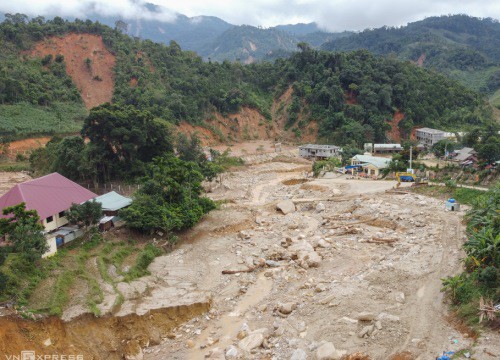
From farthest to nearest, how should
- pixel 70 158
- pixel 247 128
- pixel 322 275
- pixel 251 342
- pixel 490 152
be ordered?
1. pixel 247 128
2. pixel 70 158
3. pixel 490 152
4. pixel 322 275
5. pixel 251 342

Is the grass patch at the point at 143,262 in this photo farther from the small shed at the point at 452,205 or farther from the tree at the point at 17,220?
the small shed at the point at 452,205

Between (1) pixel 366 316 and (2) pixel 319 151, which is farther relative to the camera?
(2) pixel 319 151

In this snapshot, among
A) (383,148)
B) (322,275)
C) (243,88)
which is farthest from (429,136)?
(322,275)

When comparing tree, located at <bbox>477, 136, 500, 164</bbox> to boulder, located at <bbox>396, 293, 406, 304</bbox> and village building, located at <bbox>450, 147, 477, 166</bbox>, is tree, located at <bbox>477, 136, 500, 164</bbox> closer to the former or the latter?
village building, located at <bbox>450, 147, 477, 166</bbox>

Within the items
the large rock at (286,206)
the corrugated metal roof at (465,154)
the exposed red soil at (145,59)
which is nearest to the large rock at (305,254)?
the large rock at (286,206)

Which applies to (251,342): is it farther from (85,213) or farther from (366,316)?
(85,213)

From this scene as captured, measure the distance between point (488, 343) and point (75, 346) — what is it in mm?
14582

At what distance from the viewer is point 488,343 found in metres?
13.1

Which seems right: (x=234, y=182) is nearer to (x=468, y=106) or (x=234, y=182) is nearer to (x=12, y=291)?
(x=12, y=291)

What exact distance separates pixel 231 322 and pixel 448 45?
155 metres

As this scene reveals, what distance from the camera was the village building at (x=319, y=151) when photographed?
5919 cm

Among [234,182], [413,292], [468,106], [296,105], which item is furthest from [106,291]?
[468,106]

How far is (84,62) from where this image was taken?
72.5m

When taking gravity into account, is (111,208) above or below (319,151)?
above
